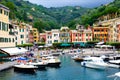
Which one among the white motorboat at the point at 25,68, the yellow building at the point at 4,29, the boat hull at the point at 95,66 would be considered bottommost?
the boat hull at the point at 95,66

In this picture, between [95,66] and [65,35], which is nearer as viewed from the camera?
[95,66]

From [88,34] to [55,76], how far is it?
303 ft

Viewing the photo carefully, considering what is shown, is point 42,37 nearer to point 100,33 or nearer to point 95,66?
point 100,33

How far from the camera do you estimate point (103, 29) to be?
150 m

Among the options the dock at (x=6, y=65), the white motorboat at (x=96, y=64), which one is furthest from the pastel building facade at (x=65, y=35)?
the dock at (x=6, y=65)

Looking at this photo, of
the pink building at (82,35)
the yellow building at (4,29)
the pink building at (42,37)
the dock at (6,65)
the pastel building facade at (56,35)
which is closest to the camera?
the dock at (6,65)

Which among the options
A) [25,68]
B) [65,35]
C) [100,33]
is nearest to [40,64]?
[25,68]

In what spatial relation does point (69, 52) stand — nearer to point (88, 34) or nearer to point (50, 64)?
point (88, 34)

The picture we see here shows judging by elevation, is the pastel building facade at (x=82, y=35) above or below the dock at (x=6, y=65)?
above

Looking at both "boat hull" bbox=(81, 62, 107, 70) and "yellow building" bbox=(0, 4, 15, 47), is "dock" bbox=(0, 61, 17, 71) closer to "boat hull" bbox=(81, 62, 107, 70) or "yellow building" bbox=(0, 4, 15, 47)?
"yellow building" bbox=(0, 4, 15, 47)

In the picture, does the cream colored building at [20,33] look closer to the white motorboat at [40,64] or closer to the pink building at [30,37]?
the pink building at [30,37]

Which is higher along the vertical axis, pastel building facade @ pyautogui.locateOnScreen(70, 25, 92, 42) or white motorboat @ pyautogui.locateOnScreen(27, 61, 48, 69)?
pastel building facade @ pyautogui.locateOnScreen(70, 25, 92, 42)

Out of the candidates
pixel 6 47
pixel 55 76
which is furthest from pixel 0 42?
pixel 55 76

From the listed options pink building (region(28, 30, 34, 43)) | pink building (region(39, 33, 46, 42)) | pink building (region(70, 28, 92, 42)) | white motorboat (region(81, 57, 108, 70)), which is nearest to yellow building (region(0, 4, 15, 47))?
white motorboat (region(81, 57, 108, 70))
